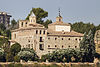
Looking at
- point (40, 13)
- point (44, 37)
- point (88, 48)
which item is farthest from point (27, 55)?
point (40, 13)

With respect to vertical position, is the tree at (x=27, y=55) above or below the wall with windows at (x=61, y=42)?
below

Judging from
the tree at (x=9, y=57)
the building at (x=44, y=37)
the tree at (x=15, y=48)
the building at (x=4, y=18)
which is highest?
the building at (x=4, y=18)

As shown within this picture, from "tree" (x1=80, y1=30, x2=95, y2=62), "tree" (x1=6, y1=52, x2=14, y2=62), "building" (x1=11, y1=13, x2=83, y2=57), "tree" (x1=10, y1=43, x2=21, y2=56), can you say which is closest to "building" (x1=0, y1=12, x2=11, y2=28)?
"building" (x1=11, y1=13, x2=83, y2=57)

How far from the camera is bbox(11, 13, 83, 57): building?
83938 millimetres

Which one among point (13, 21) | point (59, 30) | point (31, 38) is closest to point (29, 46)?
point (31, 38)

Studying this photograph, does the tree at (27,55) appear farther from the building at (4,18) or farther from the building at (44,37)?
the building at (4,18)

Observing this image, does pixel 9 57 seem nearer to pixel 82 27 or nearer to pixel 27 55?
pixel 27 55

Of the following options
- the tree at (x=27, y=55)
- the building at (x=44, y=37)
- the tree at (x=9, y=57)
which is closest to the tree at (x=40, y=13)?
the building at (x=44, y=37)

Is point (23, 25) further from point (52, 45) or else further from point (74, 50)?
point (74, 50)

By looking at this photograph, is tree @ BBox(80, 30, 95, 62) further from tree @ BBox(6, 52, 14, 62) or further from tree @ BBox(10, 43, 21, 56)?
tree @ BBox(6, 52, 14, 62)

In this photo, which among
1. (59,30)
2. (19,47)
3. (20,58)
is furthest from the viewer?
(59,30)

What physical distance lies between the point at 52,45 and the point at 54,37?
1684 millimetres

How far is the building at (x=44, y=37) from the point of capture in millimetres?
83938

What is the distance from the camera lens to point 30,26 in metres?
86.3
